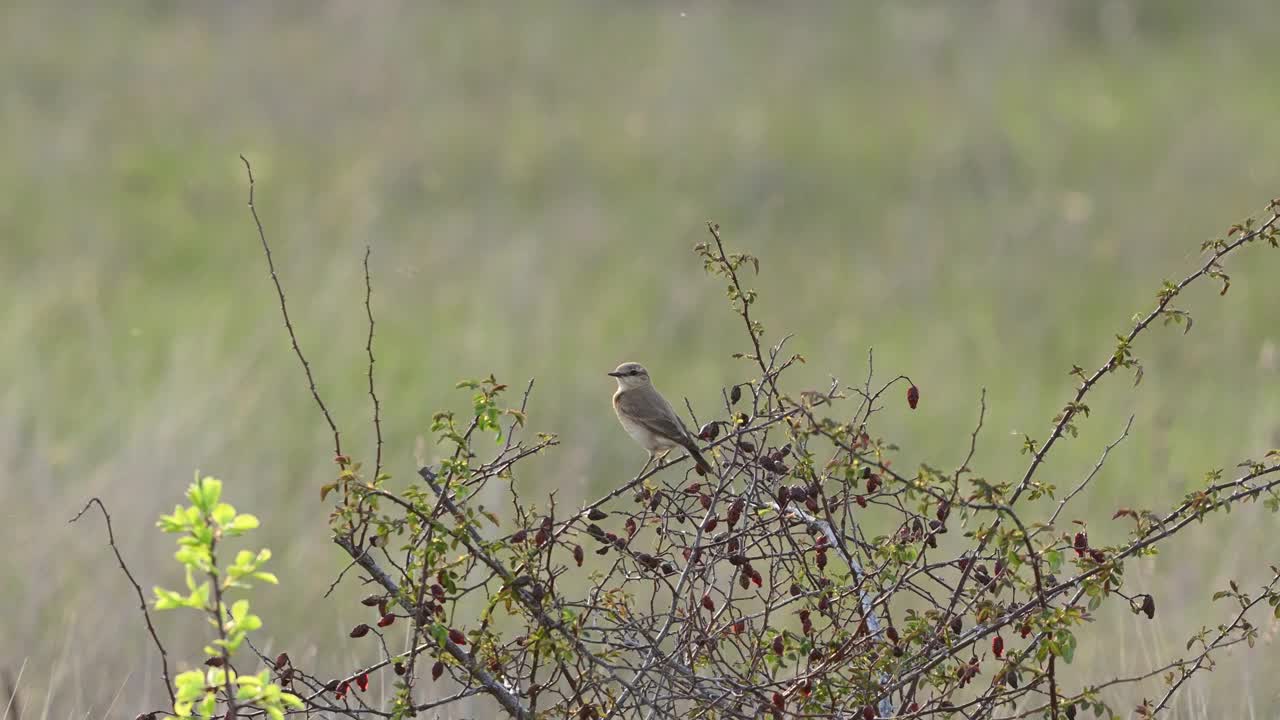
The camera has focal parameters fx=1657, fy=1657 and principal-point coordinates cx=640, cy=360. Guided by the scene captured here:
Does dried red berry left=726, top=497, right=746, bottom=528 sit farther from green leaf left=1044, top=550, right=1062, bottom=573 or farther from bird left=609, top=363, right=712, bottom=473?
bird left=609, top=363, right=712, bottom=473

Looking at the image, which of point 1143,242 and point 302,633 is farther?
point 1143,242

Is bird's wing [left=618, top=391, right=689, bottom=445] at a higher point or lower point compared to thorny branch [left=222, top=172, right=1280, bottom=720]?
higher

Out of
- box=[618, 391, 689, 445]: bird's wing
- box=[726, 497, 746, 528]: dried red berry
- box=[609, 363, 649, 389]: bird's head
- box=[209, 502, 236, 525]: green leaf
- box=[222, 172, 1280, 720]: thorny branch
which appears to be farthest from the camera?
box=[609, 363, 649, 389]: bird's head

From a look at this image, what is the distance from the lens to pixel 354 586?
8219mm

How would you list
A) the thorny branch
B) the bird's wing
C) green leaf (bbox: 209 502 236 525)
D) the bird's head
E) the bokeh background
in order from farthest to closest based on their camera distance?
1. the bokeh background
2. the bird's head
3. the bird's wing
4. the thorny branch
5. green leaf (bbox: 209 502 236 525)

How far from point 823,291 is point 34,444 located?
7.16 m

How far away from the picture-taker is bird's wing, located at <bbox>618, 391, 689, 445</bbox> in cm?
552

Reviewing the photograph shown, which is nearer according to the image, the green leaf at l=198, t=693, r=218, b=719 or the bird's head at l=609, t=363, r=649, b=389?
the green leaf at l=198, t=693, r=218, b=719

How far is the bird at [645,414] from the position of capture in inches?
220

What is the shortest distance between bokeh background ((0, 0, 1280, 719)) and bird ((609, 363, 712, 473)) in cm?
126

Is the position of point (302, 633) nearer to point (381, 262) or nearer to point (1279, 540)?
point (1279, 540)

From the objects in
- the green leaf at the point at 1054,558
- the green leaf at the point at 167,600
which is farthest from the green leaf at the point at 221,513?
the green leaf at the point at 1054,558

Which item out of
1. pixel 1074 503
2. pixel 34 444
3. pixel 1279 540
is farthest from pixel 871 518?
pixel 34 444

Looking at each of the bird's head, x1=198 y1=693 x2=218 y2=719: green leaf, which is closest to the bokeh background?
the bird's head
